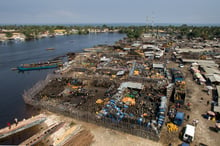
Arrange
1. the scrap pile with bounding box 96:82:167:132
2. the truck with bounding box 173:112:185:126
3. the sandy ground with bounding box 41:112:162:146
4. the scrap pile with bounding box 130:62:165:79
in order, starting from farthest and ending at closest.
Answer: the scrap pile with bounding box 130:62:165:79 → the scrap pile with bounding box 96:82:167:132 → the truck with bounding box 173:112:185:126 → the sandy ground with bounding box 41:112:162:146

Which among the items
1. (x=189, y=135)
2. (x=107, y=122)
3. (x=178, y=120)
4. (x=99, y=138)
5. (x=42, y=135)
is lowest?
(x=99, y=138)

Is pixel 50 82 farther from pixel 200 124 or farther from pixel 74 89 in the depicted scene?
pixel 200 124

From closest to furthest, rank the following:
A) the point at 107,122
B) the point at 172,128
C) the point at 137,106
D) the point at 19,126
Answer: the point at 172,128, the point at 107,122, the point at 19,126, the point at 137,106

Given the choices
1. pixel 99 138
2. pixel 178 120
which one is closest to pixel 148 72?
pixel 178 120

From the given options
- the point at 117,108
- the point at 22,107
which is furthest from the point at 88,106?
the point at 22,107

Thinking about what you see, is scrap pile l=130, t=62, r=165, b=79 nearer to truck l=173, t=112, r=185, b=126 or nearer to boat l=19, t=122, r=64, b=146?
truck l=173, t=112, r=185, b=126

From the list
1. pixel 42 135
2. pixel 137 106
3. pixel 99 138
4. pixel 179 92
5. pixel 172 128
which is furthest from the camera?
pixel 179 92

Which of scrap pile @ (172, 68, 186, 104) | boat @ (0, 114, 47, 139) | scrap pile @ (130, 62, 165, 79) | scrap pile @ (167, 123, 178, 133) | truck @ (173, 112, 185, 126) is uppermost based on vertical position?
scrap pile @ (130, 62, 165, 79)

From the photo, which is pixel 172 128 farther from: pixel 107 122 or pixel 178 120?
pixel 107 122

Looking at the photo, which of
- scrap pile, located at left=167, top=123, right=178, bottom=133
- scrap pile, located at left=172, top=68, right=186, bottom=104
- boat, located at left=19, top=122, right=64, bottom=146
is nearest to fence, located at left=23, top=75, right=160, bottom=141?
boat, located at left=19, top=122, right=64, bottom=146
